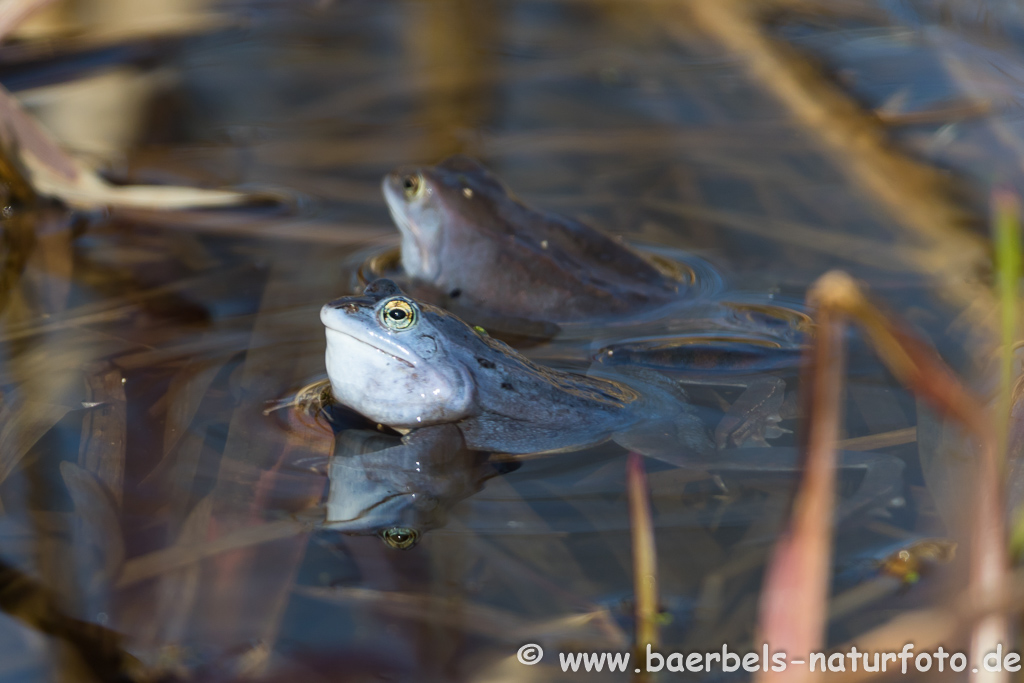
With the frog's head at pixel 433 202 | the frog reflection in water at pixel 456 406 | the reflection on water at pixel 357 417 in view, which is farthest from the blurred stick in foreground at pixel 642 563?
the frog's head at pixel 433 202

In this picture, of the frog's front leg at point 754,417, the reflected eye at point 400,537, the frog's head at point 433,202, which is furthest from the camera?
the frog's head at point 433,202

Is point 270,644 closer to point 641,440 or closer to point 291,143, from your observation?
point 641,440

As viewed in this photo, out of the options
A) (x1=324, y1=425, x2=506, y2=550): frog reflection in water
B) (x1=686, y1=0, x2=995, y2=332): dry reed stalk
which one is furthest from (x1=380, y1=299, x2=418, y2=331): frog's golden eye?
(x1=686, y1=0, x2=995, y2=332): dry reed stalk

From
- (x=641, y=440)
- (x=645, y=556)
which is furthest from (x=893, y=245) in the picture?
(x=645, y=556)

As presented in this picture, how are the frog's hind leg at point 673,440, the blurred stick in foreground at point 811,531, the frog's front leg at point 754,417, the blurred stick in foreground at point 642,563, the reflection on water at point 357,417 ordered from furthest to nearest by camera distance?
the frog's front leg at point 754,417 < the frog's hind leg at point 673,440 < the reflection on water at point 357,417 < the blurred stick in foreground at point 642,563 < the blurred stick in foreground at point 811,531

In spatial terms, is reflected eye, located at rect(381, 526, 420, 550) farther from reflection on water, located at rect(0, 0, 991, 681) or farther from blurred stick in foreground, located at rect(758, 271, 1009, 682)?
blurred stick in foreground, located at rect(758, 271, 1009, 682)

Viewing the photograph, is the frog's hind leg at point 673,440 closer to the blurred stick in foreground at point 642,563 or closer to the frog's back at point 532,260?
the blurred stick in foreground at point 642,563

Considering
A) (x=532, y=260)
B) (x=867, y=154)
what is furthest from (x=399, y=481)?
(x=867, y=154)

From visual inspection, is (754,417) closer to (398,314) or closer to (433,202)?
(398,314)
